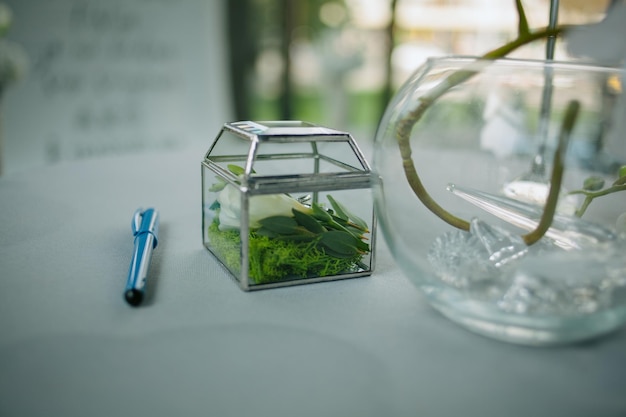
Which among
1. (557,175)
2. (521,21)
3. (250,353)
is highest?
(521,21)

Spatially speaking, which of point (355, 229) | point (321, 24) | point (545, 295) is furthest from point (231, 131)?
point (321, 24)

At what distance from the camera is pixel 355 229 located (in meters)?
0.52

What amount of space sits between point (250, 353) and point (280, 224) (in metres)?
0.13

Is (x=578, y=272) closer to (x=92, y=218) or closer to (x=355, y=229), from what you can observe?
(x=355, y=229)

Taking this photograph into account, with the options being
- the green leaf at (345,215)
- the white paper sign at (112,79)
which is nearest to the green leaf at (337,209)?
the green leaf at (345,215)

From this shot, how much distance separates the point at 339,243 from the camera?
1.59 feet

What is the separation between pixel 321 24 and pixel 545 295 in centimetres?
288

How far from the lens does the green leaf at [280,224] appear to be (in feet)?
1.54

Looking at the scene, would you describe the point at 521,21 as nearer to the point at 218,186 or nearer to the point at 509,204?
the point at 509,204

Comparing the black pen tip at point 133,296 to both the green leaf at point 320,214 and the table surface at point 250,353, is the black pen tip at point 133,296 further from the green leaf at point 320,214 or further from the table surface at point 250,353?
the green leaf at point 320,214

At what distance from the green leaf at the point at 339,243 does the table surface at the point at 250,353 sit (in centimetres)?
3

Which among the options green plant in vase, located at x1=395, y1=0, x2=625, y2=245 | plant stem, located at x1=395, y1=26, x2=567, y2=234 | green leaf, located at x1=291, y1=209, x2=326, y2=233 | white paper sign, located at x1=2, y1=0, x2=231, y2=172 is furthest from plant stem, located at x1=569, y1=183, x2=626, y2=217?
white paper sign, located at x1=2, y1=0, x2=231, y2=172

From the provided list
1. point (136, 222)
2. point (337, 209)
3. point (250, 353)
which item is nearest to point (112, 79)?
point (136, 222)

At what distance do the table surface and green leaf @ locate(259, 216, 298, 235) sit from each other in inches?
1.9
